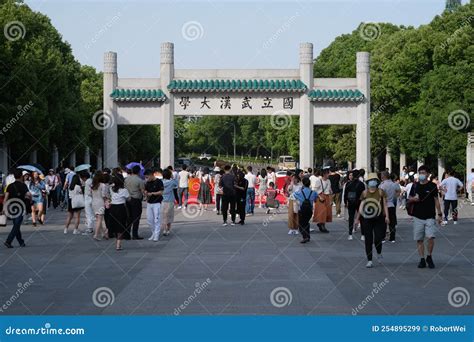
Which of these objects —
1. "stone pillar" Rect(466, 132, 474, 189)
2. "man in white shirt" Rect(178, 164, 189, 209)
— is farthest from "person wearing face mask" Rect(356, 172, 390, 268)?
"stone pillar" Rect(466, 132, 474, 189)

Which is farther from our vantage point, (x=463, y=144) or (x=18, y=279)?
(x=463, y=144)

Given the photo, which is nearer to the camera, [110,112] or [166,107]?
[110,112]

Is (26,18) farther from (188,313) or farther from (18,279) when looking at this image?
(188,313)

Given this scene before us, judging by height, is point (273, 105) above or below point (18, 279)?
above

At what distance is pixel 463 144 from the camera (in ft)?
157

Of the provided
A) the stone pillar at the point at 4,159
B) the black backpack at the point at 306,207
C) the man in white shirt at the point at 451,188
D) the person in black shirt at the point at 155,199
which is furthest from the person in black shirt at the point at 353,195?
the stone pillar at the point at 4,159

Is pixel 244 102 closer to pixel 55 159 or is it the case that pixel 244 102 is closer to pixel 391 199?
pixel 55 159

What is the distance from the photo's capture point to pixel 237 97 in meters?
44.6

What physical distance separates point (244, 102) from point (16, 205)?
86.1 feet

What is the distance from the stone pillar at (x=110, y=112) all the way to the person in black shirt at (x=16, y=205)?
24647mm

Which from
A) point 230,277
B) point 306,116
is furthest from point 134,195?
point 306,116

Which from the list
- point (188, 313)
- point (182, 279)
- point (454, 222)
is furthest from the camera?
point (454, 222)

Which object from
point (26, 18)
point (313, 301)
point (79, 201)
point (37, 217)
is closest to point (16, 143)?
point (26, 18)

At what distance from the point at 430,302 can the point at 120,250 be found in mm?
8619
